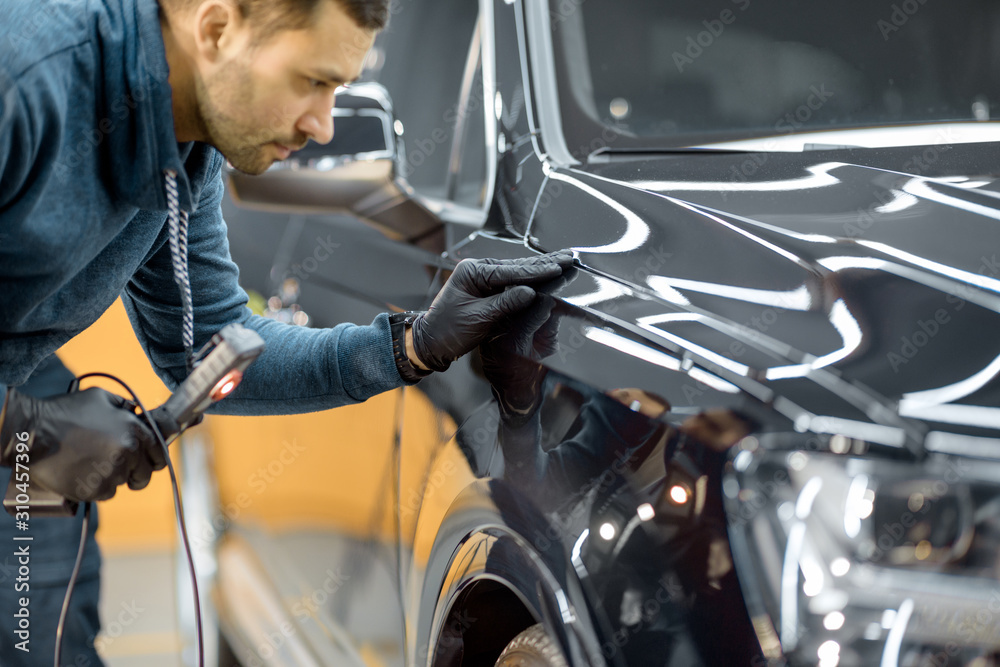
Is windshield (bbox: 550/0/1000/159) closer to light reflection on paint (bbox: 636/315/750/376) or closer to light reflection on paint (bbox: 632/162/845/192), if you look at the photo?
Answer: light reflection on paint (bbox: 632/162/845/192)

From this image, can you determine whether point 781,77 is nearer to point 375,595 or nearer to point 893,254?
point 893,254

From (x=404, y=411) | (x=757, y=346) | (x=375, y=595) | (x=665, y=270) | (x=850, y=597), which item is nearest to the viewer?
(x=850, y=597)

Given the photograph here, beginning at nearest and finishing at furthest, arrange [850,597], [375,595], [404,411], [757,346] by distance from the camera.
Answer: [850,597]
[757,346]
[404,411]
[375,595]

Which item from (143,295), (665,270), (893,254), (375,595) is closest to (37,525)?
(143,295)

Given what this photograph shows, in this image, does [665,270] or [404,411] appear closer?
[665,270]

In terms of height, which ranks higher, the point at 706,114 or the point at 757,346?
the point at 706,114

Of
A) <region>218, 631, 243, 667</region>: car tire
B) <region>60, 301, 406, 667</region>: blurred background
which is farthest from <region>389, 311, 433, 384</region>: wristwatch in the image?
<region>218, 631, 243, 667</region>: car tire

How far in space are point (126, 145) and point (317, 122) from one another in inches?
9.8

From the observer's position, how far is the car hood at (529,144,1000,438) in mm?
889

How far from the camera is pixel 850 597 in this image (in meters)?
0.80

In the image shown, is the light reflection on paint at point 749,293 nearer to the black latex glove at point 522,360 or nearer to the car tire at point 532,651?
the black latex glove at point 522,360

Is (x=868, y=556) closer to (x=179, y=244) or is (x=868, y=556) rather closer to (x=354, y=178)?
(x=179, y=244)

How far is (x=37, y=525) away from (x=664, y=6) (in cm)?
146

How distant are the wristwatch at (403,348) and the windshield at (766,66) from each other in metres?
0.40
